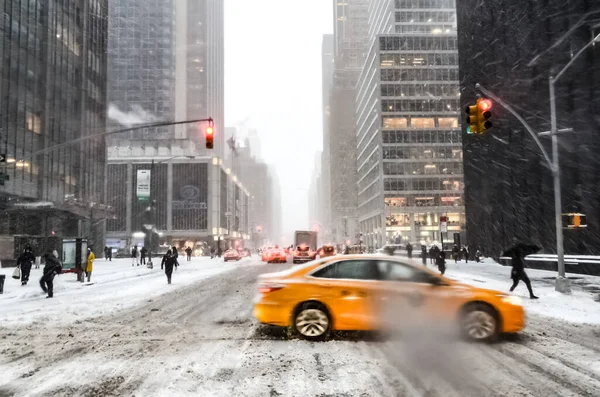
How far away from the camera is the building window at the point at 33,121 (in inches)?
1663

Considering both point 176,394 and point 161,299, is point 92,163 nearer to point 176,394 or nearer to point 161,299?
point 161,299

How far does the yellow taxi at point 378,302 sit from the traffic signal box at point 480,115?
7.39 metres

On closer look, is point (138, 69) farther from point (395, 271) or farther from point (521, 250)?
point (395, 271)

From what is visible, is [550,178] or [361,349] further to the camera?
[550,178]

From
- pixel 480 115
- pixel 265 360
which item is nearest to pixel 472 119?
pixel 480 115

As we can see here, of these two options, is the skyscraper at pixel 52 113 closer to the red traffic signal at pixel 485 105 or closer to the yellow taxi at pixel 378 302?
the red traffic signal at pixel 485 105

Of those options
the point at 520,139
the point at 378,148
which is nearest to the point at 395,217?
the point at 378,148

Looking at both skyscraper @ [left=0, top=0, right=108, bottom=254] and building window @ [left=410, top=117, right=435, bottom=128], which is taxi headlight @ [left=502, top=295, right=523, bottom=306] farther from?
building window @ [left=410, top=117, right=435, bottom=128]

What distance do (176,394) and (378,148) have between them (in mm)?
84616

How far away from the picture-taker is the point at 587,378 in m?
5.54

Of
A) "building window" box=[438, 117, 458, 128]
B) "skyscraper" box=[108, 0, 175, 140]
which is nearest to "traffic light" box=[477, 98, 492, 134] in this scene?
"building window" box=[438, 117, 458, 128]

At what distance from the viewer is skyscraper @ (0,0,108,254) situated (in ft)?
129

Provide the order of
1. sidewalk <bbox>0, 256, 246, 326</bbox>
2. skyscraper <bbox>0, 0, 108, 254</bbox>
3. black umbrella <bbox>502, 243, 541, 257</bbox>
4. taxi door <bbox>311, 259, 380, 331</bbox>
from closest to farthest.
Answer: taxi door <bbox>311, 259, 380, 331</bbox> < sidewalk <bbox>0, 256, 246, 326</bbox> < black umbrella <bbox>502, 243, 541, 257</bbox> < skyscraper <bbox>0, 0, 108, 254</bbox>

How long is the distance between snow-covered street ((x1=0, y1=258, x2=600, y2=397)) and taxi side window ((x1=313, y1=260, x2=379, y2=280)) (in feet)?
3.61
